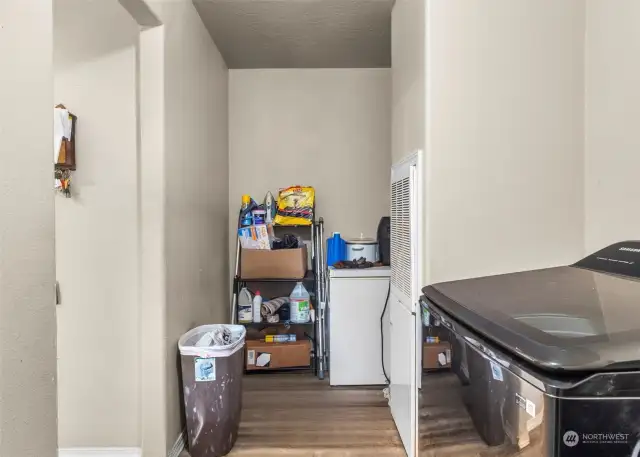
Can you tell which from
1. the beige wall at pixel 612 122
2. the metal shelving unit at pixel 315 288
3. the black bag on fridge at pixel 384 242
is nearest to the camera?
the beige wall at pixel 612 122

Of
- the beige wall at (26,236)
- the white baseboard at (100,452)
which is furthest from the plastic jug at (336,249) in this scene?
the beige wall at (26,236)

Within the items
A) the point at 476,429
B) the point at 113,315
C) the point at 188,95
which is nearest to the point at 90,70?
the point at 188,95

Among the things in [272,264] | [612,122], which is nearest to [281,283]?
[272,264]

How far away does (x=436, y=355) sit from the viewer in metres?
1.11

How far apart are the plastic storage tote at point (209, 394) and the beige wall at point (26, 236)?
95cm

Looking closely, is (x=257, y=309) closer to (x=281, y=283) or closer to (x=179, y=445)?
(x=281, y=283)

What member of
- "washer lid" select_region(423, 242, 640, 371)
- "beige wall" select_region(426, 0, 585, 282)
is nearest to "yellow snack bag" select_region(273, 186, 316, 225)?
"beige wall" select_region(426, 0, 585, 282)

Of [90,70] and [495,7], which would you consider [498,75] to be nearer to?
A: [495,7]

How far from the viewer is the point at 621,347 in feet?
2.16

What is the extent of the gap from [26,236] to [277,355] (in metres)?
2.50

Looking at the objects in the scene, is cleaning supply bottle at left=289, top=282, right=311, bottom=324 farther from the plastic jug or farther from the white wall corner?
the white wall corner

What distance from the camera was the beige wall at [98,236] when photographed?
2150 millimetres

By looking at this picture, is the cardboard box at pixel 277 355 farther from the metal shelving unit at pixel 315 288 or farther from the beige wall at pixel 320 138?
the beige wall at pixel 320 138

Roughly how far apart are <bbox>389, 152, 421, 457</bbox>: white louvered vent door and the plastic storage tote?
857mm
